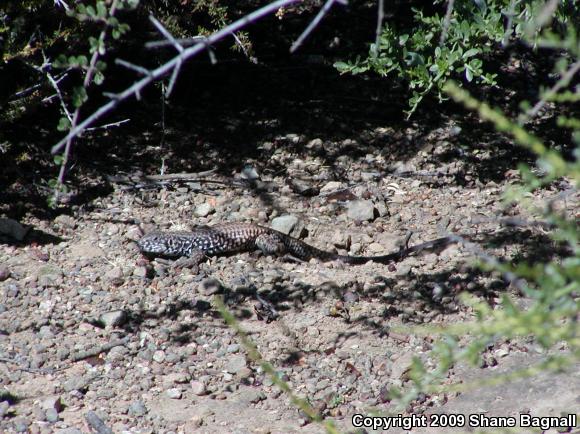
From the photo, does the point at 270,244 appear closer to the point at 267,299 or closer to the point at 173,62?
the point at 267,299

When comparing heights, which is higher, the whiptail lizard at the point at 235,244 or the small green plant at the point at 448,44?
the small green plant at the point at 448,44

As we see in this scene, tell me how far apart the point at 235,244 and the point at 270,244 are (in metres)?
0.29

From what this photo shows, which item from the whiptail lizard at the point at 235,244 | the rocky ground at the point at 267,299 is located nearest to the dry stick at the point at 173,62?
the rocky ground at the point at 267,299

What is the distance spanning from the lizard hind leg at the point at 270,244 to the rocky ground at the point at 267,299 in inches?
3.0

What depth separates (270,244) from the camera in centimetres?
638

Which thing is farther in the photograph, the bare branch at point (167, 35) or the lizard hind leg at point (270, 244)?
the lizard hind leg at point (270, 244)

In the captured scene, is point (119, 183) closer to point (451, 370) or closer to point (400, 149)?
point (400, 149)

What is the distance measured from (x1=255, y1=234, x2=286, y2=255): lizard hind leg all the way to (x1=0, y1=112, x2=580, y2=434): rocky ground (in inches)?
3.0

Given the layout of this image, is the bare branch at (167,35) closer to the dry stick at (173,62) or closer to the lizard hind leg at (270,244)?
the dry stick at (173,62)

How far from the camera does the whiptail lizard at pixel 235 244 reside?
20.4ft

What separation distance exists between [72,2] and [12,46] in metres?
0.56

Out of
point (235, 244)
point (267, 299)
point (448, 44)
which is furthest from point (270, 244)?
point (448, 44)

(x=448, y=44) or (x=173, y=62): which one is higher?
(x=173, y=62)

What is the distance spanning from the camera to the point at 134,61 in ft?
23.6
